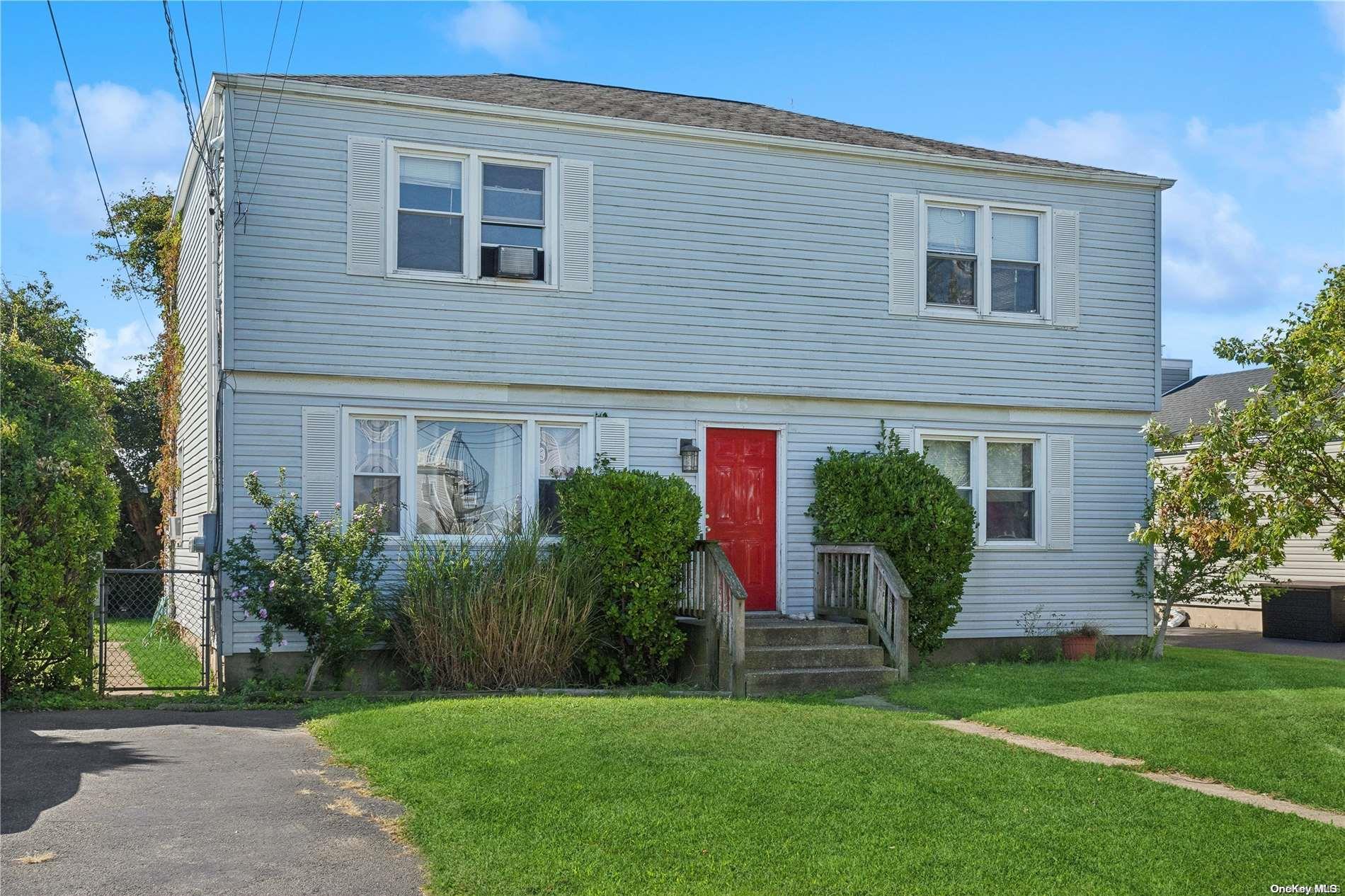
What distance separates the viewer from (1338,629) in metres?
19.1

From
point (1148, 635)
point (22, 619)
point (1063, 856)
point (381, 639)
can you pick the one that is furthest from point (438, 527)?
point (1148, 635)

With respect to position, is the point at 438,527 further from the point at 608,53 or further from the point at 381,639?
the point at 608,53

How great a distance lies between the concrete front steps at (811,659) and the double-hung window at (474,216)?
177 inches

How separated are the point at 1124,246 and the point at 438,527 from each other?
30.7 feet

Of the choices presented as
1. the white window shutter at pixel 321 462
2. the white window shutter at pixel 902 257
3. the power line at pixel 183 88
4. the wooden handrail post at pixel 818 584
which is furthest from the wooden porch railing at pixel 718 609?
the power line at pixel 183 88

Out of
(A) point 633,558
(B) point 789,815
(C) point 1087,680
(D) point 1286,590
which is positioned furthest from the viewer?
(D) point 1286,590

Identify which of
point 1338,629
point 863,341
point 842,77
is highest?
point 842,77

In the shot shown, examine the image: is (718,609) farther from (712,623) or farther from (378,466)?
(378,466)

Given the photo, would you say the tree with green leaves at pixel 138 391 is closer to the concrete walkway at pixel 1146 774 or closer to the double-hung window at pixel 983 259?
the double-hung window at pixel 983 259

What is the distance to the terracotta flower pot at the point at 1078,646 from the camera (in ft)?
47.0

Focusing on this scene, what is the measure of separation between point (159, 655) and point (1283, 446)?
13105 mm

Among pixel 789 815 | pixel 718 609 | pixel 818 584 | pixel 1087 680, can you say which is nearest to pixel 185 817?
pixel 789 815

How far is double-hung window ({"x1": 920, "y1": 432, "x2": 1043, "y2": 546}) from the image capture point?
14344 mm

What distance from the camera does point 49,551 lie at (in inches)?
398
